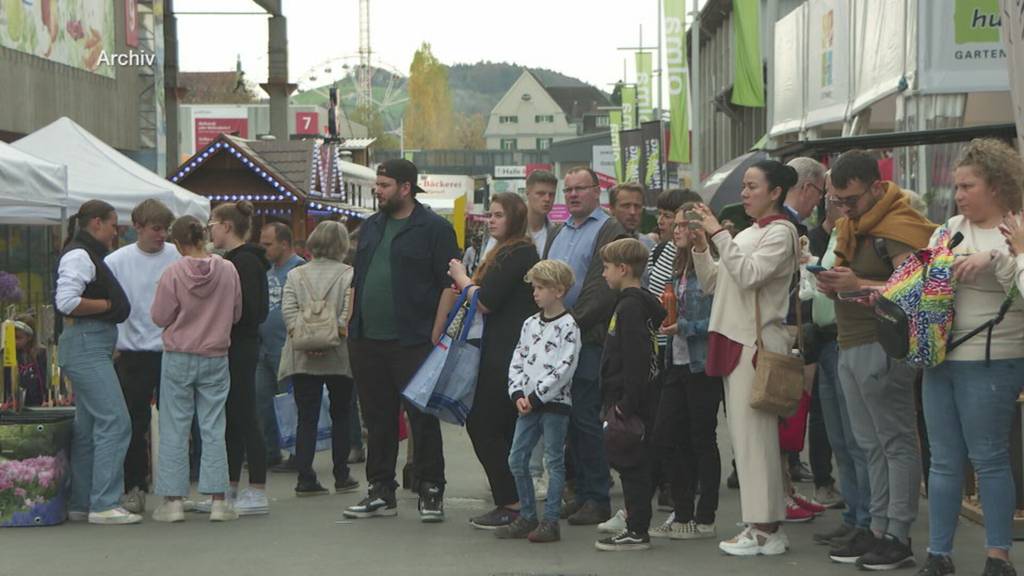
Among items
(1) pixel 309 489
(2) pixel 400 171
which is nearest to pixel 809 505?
(2) pixel 400 171

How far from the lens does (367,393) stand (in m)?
9.45

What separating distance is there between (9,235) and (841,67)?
10.6m

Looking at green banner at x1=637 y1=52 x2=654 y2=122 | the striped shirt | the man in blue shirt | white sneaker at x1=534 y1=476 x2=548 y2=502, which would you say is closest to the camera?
the striped shirt

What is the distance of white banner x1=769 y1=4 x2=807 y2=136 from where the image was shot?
2210 centimetres

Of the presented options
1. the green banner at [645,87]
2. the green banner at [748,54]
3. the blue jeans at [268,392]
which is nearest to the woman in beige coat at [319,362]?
the blue jeans at [268,392]

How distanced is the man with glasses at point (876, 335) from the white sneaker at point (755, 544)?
531 mm

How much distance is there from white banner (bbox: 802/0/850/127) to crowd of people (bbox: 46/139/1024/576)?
323 inches

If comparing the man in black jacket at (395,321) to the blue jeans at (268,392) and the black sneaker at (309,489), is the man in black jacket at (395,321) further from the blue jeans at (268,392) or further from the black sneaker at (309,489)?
the blue jeans at (268,392)

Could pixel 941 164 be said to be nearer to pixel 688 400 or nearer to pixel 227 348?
pixel 688 400

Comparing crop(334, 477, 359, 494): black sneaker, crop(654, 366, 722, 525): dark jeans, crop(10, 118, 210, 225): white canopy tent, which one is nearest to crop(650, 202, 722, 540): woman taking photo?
crop(654, 366, 722, 525): dark jeans

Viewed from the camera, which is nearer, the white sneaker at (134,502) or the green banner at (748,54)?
the white sneaker at (134,502)

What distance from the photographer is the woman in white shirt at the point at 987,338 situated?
6582 mm

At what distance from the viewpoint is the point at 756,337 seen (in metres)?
7.77

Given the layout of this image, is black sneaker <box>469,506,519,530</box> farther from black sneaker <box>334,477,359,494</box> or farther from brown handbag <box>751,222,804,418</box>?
black sneaker <box>334,477,359,494</box>
